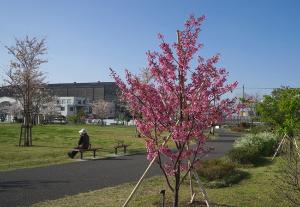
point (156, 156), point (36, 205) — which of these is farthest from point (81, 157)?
point (156, 156)

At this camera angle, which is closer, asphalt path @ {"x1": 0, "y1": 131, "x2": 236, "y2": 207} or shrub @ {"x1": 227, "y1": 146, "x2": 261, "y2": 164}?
asphalt path @ {"x1": 0, "y1": 131, "x2": 236, "y2": 207}

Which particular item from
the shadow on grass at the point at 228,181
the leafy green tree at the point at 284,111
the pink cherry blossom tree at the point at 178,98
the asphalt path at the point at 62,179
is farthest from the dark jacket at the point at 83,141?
the pink cherry blossom tree at the point at 178,98

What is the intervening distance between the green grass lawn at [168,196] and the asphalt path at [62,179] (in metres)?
0.58

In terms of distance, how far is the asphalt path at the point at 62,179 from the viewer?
10.1m

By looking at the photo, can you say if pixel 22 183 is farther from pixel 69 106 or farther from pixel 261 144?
A: pixel 69 106

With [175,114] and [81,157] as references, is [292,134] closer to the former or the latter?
[81,157]

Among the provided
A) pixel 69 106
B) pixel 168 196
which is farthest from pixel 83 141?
pixel 69 106

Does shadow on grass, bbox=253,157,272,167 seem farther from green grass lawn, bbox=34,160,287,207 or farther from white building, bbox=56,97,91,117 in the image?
white building, bbox=56,97,91,117

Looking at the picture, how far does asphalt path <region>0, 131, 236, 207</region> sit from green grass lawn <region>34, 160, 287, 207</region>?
0.58m

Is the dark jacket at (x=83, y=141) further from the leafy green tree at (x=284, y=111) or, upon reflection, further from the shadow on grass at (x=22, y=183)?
the leafy green tree at (x=284, y=111)

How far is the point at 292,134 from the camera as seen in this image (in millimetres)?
18891

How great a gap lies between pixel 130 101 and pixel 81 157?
41.0 ft

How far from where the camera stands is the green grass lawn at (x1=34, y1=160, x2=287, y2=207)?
9273 millimetres

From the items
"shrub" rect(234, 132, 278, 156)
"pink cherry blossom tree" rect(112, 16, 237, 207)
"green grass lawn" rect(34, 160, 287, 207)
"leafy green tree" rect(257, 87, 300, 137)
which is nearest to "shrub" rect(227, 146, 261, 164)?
"leafy green tree" rect(257, 87, 300, 137)
